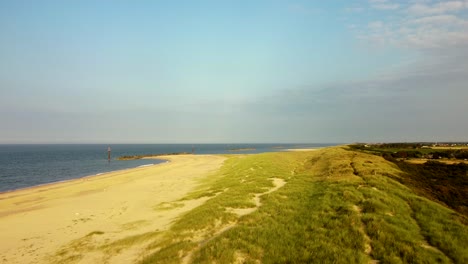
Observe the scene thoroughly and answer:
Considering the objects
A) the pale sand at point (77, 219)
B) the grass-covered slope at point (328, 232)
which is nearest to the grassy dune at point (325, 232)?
the grass-covered slope at point (328, 232)

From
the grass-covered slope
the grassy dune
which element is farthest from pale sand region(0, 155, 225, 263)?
the grass-covered slope

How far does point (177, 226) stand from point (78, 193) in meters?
24.7

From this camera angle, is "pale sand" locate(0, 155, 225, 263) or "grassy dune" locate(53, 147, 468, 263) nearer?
"grassy dune" locate(53, 147, 468, 263)

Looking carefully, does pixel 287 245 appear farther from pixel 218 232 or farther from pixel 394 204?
pixel 394 204

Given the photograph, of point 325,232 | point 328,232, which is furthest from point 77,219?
point 328,232

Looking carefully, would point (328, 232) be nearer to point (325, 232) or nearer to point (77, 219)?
point (325, 232)

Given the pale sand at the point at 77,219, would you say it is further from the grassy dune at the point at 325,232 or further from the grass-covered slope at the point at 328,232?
the grass-covered slope at the point at 328,232

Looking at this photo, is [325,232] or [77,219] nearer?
[325,232]

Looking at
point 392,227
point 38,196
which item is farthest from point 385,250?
point 38,196

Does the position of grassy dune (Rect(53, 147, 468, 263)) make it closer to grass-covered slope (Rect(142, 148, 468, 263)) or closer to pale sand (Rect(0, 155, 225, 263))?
grass-covered slope (Rect(142, 148, 468, 263))

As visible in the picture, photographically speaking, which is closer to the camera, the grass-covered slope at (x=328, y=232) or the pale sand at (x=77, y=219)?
the grass-covered slope at (x=328, y=232)

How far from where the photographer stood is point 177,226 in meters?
15.5

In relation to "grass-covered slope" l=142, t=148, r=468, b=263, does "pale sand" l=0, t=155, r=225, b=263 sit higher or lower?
lower

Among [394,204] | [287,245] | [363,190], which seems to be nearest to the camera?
[287,245]
